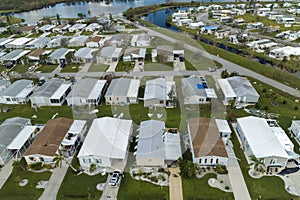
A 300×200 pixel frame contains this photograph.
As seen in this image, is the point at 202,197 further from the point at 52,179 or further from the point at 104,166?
the point at 52,179

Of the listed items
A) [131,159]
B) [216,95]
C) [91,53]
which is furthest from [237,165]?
[91,53]

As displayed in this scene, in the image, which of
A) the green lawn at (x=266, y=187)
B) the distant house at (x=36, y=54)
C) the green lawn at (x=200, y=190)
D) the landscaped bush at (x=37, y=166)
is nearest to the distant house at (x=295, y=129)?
the green lawn at (x=266, y=187)

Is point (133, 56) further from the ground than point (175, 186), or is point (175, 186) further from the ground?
point (133, 56)

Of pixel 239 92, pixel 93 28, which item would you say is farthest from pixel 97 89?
pixel 93 28

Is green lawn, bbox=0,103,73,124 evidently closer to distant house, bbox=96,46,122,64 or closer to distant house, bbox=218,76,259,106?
distant house, bbox=96,46,122,64

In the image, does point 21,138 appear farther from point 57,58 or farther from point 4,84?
point 57,58

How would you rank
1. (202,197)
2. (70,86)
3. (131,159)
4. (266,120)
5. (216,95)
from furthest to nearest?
1. (70,86)
2. (216,95)
3. (266,120)
4. (131,159)
5. (202,197)

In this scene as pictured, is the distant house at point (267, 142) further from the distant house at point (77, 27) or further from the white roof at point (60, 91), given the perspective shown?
the distant house at point (77, 27)
